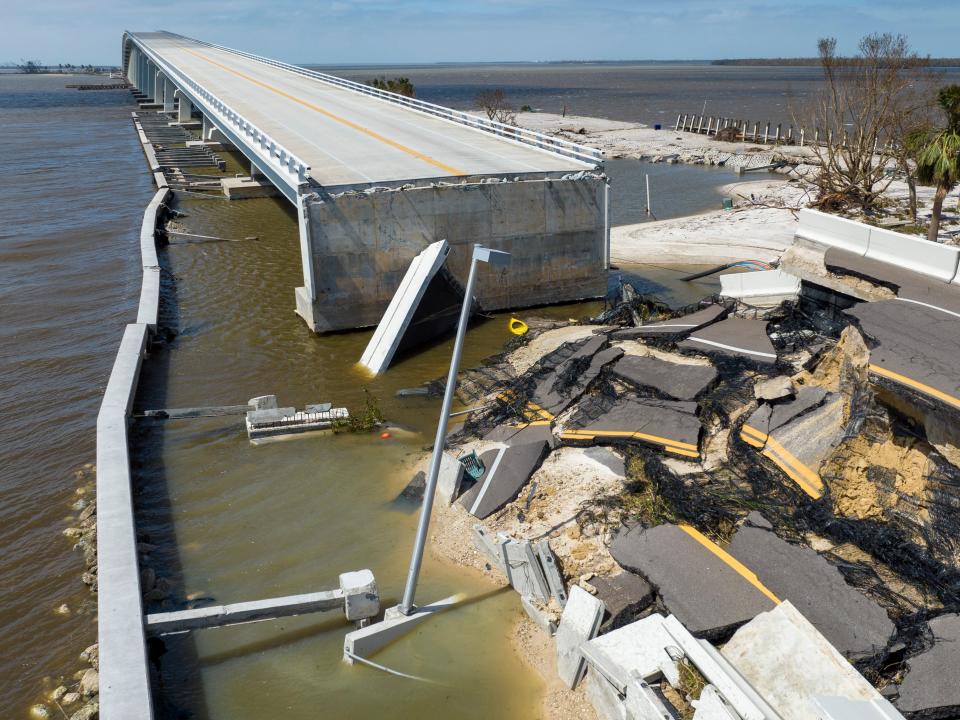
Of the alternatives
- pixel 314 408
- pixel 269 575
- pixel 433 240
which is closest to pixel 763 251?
pixel 433 240

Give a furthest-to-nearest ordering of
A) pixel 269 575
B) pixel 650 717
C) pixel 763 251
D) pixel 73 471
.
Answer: pixel 763 251 < pixel 73 471 < pixel 269 575 < pixel 650 717

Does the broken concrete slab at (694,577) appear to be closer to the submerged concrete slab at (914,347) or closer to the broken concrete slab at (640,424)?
the broken concrete slab at (640,424)

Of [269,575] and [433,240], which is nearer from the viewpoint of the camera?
[269,575]

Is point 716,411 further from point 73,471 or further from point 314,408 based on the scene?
point 73,471

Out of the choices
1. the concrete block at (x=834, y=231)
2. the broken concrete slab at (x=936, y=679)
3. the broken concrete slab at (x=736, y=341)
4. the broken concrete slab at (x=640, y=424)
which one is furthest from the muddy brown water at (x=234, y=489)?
the concrete block at (x=834, y=231)

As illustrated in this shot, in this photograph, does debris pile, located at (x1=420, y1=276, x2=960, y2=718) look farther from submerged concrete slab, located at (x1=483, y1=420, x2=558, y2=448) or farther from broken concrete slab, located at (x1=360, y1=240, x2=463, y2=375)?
broken concrete slab, located at (x1=360, y1=240, x2=463, y2=375)

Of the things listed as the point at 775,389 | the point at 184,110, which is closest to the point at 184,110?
the point at 184,110
